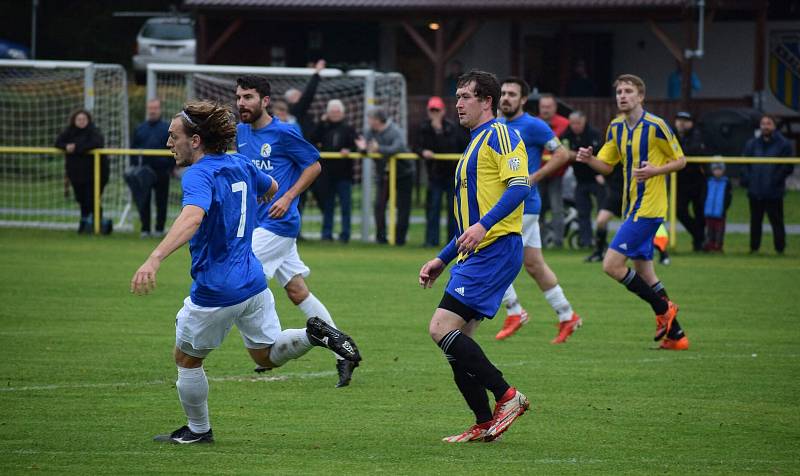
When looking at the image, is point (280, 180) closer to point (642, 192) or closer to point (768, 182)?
point (642, 192)

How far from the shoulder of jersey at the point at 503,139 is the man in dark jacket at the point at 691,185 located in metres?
12.3

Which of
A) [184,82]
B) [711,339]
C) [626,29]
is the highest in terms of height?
[626,29]

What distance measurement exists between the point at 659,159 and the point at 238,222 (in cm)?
524

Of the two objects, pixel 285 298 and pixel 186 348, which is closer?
pixel 186 348

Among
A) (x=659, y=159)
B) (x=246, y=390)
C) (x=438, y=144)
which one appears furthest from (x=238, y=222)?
(x=438, y=144)

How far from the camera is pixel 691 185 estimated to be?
19.2 metres

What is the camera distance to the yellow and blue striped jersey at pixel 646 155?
10812 millimetres

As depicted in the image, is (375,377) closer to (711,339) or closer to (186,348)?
(186,348)

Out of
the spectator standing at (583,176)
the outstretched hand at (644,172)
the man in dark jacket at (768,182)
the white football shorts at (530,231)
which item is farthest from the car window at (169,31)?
the outstretched hand at (644,172)

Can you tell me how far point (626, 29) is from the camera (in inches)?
1391

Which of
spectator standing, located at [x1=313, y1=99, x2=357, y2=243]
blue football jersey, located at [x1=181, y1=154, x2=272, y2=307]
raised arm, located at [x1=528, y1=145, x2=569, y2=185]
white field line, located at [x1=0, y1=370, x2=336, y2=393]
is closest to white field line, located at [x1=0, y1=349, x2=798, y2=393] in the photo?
white field line, located at [x1=0, y1=370, x2=336, y2=393]

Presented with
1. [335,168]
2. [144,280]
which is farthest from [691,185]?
[144,280]

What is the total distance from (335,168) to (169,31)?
20.2m

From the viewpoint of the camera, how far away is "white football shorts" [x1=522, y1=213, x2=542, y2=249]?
10945mm
